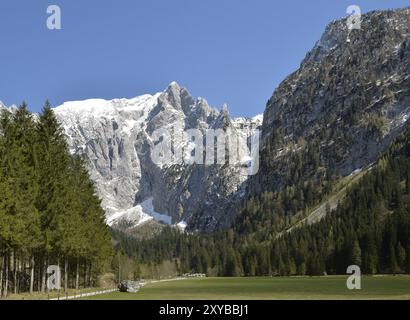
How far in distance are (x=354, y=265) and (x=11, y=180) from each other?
118m

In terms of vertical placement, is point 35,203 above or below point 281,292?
above

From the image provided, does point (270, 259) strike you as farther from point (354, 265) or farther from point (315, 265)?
point (354, 265)

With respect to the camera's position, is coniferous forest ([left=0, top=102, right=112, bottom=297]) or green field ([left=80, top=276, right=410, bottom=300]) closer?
green field ([left=80, top=276, right=410, bottom=300])

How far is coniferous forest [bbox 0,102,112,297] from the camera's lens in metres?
48.3

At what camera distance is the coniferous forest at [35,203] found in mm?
48344

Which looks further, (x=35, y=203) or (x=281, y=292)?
(x=281, y=292)

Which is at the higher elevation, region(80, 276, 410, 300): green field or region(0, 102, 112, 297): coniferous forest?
region(0, 102, 112, 297): coniferous forest

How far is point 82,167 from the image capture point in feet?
272

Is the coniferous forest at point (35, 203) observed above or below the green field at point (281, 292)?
above

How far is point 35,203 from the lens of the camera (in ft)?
184

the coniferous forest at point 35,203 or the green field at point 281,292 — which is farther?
the coniferous forest at point 35,203
